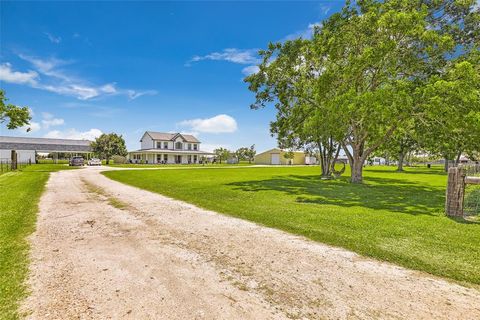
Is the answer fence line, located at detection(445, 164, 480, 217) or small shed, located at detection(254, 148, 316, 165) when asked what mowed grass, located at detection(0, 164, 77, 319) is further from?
small shed, located at detection(254, 148, 316, 165)

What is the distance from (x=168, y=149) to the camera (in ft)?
212

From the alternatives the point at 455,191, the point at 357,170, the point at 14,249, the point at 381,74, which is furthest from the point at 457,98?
the point at 14,249

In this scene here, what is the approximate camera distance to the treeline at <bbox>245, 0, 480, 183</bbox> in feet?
45.0

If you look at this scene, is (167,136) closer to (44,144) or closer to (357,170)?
(44,144)

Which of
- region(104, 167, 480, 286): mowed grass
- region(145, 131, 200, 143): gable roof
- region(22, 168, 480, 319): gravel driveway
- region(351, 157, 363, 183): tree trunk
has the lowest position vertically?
region(104, 167, 480, 286): mowed grass

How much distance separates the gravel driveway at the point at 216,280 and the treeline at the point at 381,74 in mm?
10740

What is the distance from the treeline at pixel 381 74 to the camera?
1372 centimetres

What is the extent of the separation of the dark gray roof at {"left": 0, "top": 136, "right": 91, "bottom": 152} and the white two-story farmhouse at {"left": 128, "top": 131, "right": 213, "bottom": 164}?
52.8 ft

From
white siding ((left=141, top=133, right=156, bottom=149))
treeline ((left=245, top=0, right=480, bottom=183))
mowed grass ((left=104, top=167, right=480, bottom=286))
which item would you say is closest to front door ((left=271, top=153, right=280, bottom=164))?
white siding ((left=141, top=133, right=156, bottom=149))

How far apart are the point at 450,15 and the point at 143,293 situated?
24175 mm

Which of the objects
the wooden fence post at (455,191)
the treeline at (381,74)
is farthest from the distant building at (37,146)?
the wooden fence post at (455,191)

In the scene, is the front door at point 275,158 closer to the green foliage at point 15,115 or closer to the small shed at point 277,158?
the small shed at point 277,158

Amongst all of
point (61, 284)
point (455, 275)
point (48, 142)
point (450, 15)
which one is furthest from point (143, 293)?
point (48, 142)

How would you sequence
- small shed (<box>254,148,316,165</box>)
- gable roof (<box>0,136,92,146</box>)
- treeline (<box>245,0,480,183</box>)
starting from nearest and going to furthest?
treeline (<box>245,0,480,183</box>)
gable roof (<box>0,136,92,146</box>)
small shed (<box>254,148,316,165</box>)
